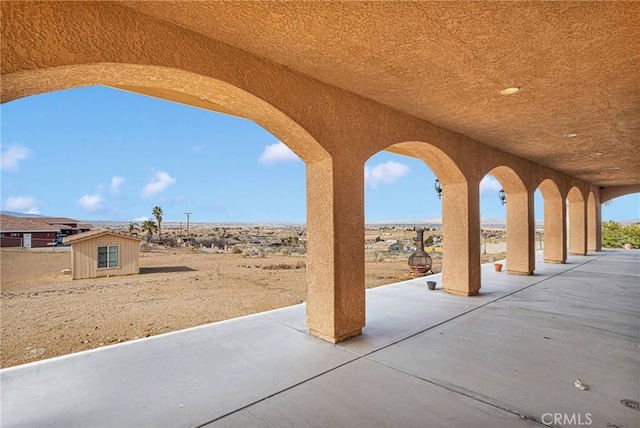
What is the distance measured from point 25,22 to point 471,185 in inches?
242

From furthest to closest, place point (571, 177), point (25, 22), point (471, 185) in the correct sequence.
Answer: point (571, 177)
point (471, 185)
point (25, 22)

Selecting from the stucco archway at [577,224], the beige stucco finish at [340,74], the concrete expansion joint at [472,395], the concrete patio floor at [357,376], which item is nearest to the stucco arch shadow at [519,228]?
the beige stucco finish at [340,74]

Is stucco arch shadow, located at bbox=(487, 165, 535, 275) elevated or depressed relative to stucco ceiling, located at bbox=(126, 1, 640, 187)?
depressed

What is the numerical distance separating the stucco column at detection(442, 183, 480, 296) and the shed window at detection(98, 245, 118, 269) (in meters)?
15.0

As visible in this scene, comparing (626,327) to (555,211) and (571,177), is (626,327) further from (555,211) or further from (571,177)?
(571,177)

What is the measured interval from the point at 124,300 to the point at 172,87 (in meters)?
9.74

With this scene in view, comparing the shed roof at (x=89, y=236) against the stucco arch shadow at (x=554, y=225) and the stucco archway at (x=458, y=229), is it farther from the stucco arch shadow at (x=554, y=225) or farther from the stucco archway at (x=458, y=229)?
the stucco arch shadow at (x=554, y=225)

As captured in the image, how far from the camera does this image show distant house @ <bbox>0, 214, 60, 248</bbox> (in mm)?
25120

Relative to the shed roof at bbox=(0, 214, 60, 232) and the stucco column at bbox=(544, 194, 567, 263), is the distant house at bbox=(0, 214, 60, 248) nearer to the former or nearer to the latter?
the shed roof at bbox=(0, 214, 60, 232)

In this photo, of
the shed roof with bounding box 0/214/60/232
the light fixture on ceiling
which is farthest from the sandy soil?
the shed roof with bounding box 0/214/60/232

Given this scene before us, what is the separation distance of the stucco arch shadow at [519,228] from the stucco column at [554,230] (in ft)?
9.08

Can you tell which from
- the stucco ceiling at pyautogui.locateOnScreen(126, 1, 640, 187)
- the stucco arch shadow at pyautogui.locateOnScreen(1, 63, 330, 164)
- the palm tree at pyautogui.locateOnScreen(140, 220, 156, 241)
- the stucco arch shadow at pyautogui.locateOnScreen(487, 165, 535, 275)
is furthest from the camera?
the palm tree at pyautogui.locateOnScreen(140, 220, 156, 241)

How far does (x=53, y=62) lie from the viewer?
195 cm

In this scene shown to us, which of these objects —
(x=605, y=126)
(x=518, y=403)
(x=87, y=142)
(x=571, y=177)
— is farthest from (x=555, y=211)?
(x=87, y=142)
